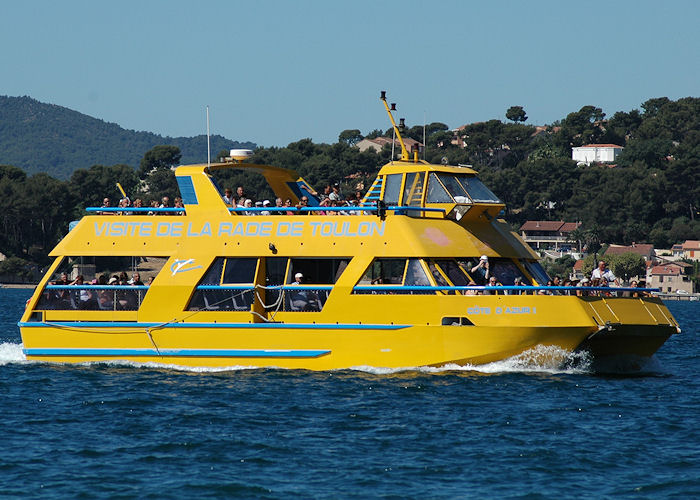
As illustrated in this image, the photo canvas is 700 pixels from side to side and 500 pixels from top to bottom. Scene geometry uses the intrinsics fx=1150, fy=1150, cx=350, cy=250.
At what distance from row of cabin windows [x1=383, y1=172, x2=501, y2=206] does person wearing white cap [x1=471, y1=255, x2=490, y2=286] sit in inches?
55.3

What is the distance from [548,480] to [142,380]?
9549 mm

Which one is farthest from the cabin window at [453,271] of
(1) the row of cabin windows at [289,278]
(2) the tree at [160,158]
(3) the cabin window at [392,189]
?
(2) the tree at [160,158]

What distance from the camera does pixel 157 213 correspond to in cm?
2491

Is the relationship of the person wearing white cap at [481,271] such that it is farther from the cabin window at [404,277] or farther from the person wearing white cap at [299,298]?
the person wearing white cap at [299,298]

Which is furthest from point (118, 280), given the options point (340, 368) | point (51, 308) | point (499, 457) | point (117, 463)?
point (499, 457)

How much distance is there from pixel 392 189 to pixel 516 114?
513 feet

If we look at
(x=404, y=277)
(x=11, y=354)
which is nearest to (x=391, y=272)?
(x=404, y=277)

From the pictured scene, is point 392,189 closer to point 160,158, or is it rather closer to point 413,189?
point 413,189

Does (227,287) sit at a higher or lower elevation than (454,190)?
lower

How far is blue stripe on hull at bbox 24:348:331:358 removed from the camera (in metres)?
22.0

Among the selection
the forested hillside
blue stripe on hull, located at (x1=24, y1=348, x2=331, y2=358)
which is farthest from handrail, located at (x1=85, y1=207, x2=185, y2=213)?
the forested hillside

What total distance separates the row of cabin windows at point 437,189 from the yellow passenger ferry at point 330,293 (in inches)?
1.3

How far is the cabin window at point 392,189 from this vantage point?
2372cm

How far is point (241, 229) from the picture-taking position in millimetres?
23156
